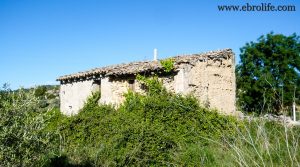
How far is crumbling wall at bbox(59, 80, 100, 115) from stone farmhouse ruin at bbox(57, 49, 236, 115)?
0.05 m

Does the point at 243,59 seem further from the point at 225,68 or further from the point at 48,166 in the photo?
the point at 48,166

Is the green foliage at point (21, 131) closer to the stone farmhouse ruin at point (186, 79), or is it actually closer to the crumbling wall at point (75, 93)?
the stone farmhouse ruin at point (186, 79)

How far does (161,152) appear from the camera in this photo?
920 cm

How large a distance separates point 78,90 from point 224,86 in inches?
315

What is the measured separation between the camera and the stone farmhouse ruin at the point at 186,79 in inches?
528

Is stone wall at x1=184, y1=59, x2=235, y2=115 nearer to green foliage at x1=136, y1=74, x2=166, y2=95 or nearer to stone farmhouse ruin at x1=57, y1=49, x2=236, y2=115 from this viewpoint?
stone farmhouse ruin at x1=57, y1=49, x2=236, y2=115

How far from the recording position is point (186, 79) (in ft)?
43.3

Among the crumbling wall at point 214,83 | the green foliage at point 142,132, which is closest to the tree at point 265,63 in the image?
the crumbling wall at point 214,83

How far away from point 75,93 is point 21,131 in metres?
13.7

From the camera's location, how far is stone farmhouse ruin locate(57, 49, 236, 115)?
1341cm

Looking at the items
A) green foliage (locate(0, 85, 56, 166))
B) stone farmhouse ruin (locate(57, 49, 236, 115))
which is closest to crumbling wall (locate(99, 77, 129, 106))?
stone farmhouse ruin (locate(57, 49, 236, 115))

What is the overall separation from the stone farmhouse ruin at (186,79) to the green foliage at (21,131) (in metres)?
6.80

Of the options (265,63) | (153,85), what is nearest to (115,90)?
(153,85)

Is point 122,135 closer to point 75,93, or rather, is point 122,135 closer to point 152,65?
point 152,65
